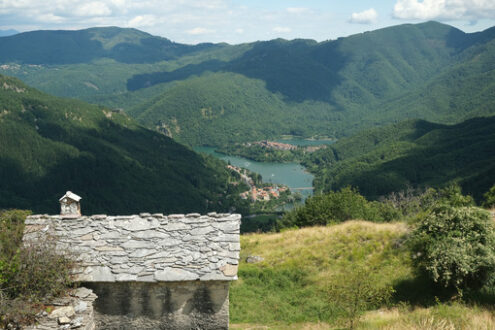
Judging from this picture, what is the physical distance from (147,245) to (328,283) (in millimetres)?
9482

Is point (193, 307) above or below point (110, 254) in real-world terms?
below

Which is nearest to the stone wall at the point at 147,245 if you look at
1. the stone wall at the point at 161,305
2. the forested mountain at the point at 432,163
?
the stone wall at the point at 161,305

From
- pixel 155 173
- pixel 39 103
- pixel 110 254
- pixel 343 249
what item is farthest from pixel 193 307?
pixel 39 103

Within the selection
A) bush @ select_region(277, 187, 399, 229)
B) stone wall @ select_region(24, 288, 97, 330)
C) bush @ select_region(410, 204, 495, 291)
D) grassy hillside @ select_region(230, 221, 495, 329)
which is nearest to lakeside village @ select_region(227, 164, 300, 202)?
bush @ select_region(277, 187, 399, 229)

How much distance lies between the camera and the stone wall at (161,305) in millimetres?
11812

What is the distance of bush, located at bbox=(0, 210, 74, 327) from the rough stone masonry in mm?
541

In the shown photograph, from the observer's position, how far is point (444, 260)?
13.9 meters

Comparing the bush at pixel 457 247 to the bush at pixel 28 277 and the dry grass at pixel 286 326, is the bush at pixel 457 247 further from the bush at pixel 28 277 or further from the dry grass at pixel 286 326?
the bush at pixel 28 277

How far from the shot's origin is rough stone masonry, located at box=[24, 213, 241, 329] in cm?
1167

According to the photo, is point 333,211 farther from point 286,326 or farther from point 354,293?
point 354,293

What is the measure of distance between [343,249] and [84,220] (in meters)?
14.2

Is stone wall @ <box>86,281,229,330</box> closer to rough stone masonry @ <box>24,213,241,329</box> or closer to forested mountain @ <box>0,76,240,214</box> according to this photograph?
rough stone masonry @ <box>24,213,241,329</box>

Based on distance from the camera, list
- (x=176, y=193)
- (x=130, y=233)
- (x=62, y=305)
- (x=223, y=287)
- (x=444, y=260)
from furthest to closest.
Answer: (x=176, y=193)
(x=444, y=260)
(x=130, y=233)
(x=223, y=287)
(x=62, y=305)

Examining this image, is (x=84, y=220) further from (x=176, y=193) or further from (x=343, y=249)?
(x=176, y=193)
